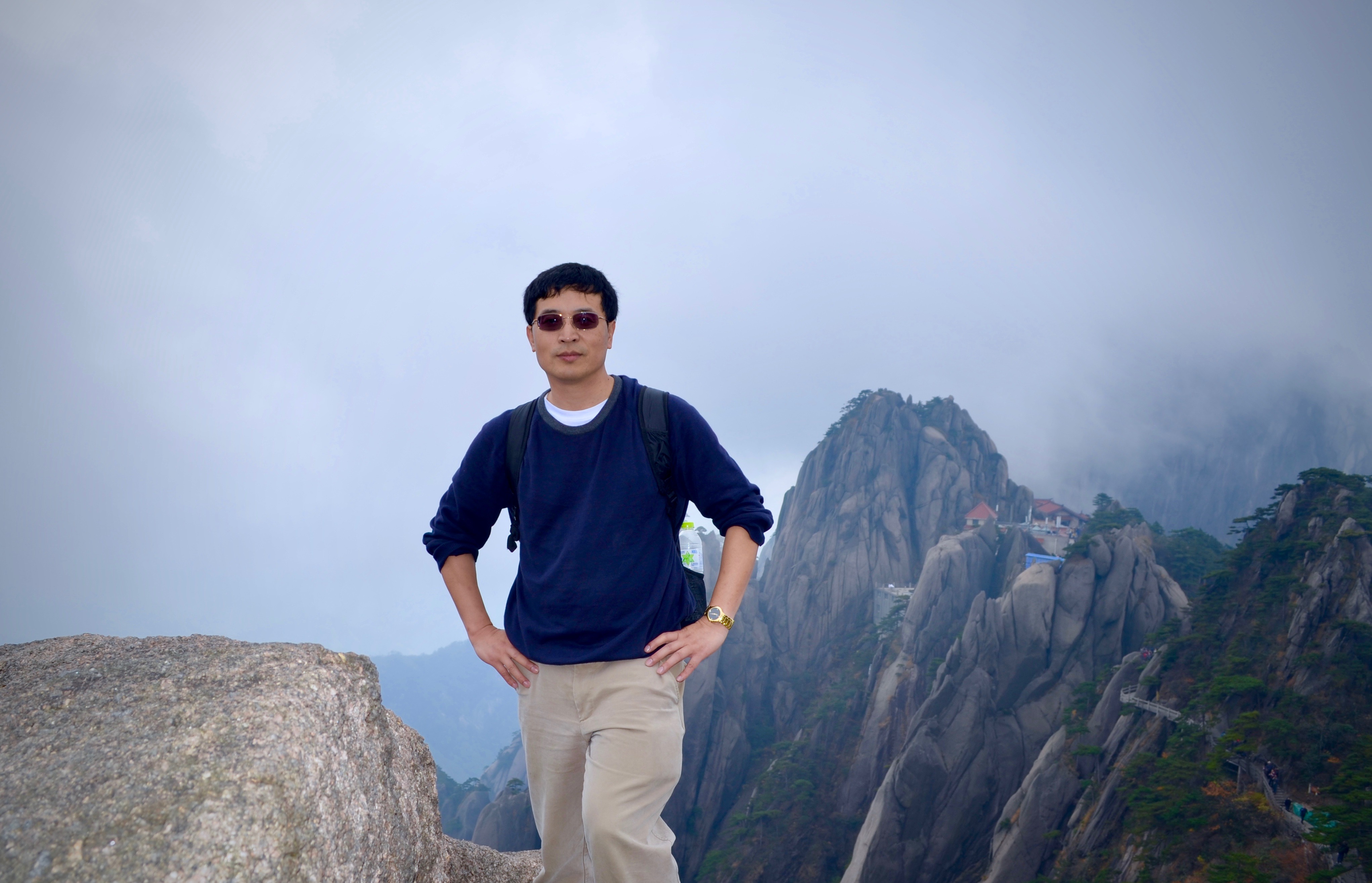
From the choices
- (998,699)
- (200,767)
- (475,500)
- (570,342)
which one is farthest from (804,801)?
(200,767)

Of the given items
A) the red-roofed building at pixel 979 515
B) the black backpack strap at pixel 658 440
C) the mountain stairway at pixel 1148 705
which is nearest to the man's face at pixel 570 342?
the black backpack strap at pixel 658 440

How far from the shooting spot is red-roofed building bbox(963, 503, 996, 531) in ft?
176

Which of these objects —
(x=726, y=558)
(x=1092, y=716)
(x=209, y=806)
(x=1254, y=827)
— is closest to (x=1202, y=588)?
(x=1092, y=716)

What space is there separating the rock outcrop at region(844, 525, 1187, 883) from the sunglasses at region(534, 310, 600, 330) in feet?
114

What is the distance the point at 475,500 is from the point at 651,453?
2.89 feet

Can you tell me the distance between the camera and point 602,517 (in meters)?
3.06

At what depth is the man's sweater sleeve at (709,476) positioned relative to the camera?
316 cm

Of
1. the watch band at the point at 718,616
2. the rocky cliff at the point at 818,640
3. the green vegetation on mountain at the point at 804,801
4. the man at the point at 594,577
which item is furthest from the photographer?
the rocky cliff at the point at 818,640

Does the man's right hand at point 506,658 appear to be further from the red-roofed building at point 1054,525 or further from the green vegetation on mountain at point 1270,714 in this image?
the red-roofed building at point 1054,525

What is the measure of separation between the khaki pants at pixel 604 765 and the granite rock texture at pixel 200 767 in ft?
1.85

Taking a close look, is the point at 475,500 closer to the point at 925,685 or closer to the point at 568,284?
the point at 568,284

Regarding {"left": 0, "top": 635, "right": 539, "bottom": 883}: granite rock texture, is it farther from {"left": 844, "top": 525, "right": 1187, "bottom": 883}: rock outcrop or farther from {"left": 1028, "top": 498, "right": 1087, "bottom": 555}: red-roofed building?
{"left": 1028, "top": 498, "right": 1087, "bottom": 555}: red-roofed building

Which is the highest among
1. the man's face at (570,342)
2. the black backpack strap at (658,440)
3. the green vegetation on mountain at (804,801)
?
the man's face at (570,342)

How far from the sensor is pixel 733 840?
39.2m
